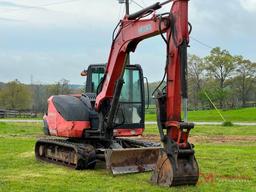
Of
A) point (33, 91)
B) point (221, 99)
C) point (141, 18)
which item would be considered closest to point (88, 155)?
point (141, 18)

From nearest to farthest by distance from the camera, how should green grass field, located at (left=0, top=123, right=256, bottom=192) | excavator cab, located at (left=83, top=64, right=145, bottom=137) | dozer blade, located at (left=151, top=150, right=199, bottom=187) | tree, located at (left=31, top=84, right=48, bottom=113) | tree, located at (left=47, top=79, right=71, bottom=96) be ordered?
dozer blade, located at (left=151, top=150, right=199, bottom=187)
green grass field, located at (left=0, top=123, right=256, bottom=192)
excavator cab, located at (left=83, top=64, right=145, bottom=137)
tree, located at (left=47, top=79, right=71, bottom=96)
tree, located at (left=31, top=84, right=48, bottom=113)

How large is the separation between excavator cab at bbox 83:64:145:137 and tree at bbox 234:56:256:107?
180 feet

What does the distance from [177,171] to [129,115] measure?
382 centimetres

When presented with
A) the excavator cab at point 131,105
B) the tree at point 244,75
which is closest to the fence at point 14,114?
the tree at point 244,75

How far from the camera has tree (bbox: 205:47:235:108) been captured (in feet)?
214

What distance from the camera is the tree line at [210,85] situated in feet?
214

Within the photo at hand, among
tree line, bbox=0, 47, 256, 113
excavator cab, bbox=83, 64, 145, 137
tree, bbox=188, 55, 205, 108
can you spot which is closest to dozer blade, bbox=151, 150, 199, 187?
excavator cab, bbox=83, 64, 145, 137

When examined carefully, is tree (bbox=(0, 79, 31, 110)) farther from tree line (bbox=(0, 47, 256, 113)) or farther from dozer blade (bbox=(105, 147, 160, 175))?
dozer blade (bbox=(105, 147, 160, 175))

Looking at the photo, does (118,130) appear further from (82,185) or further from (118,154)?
(82,185)

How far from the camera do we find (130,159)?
1120cm

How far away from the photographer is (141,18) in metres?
10.7

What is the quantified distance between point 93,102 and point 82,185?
3.59m

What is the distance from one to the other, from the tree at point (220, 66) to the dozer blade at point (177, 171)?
5649 centimetres

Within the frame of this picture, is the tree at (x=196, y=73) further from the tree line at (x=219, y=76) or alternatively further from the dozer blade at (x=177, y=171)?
the dozer blade at (x=177, y=171)
